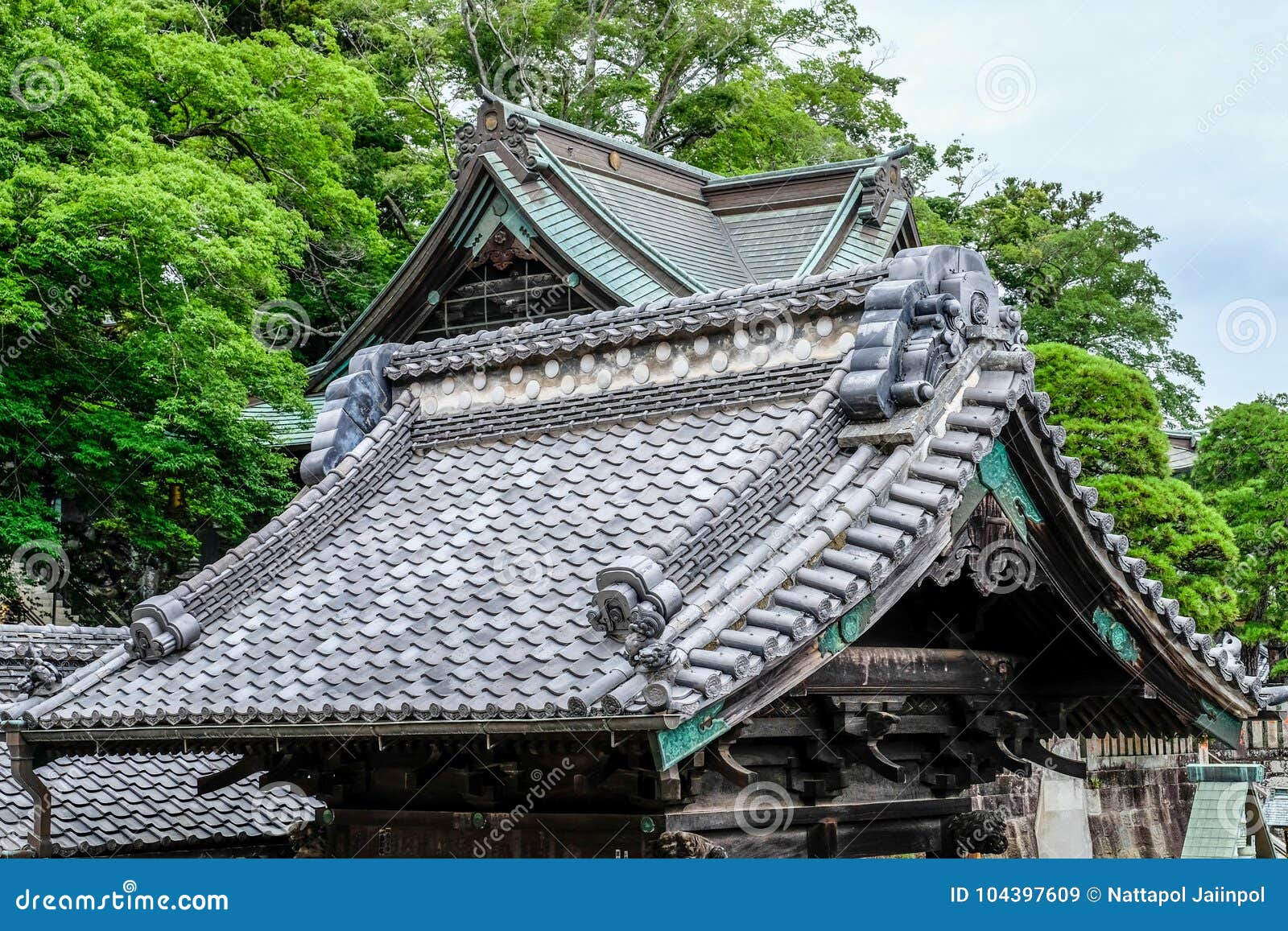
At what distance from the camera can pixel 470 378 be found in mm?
8328

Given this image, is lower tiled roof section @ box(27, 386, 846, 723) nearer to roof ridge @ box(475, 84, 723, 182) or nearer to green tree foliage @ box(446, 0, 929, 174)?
roof ridge @ box(475, 84, 723, 182)

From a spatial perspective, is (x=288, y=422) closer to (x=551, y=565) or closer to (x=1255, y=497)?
(x=551, y=565)

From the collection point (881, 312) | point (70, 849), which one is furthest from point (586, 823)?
point (70, 849)

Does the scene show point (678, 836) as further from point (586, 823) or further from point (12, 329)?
point (12, 329)

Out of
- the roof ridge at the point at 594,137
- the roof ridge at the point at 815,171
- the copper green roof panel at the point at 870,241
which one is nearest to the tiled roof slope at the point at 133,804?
the roof ridge at the point at 594,137

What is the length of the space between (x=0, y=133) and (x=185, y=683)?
521 inches

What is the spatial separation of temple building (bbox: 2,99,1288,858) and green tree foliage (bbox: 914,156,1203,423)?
22.9 metres

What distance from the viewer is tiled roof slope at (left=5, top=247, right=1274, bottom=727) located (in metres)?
5.54

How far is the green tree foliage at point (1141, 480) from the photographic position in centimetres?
1895

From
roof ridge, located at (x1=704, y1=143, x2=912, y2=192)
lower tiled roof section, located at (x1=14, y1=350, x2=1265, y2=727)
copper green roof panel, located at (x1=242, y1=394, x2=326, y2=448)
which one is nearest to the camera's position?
lower tiled roof section, located at (x1=14, y1=350, x2=1265, y2=727)

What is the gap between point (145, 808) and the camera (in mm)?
9523

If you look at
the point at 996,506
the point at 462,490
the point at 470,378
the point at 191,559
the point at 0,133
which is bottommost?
the point at 996,506

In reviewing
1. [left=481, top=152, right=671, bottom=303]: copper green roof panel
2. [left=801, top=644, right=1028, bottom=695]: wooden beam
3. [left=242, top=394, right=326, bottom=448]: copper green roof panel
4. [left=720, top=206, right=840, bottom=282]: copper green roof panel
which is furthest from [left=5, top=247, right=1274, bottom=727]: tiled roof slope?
[left=242, top=394, right=326, bottom=448]: copper green roof panel

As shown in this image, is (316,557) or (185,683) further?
(316,557)
